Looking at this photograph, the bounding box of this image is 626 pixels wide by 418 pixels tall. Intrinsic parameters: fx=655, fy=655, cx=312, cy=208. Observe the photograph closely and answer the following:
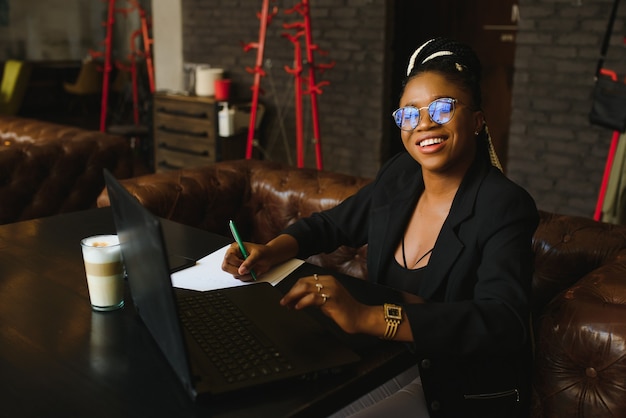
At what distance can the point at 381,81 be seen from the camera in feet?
15.4

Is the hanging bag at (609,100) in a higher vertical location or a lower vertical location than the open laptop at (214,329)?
higher

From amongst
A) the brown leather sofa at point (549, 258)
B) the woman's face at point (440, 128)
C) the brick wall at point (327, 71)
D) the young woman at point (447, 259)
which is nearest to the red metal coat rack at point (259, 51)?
the brick wall at point (327, 71)

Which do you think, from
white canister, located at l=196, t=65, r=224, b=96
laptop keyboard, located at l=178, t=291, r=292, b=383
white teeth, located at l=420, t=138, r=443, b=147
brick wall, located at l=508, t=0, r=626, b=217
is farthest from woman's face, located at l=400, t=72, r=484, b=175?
white canister, located at l=196, t=65, r=224, b=96

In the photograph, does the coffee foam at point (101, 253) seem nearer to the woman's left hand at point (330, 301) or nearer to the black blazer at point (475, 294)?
the woman's left hand at point (330, 301)

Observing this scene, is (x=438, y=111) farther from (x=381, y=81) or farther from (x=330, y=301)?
(x=381, y=81)

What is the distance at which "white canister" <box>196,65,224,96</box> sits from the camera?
17.2ft

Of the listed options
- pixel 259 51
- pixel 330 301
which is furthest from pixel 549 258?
pixel 259 51

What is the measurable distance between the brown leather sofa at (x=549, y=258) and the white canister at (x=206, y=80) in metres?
2.61

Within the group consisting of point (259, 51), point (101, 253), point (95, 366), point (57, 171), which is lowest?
point (57, 171)

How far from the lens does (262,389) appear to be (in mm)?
1032

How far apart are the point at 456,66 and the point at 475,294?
0.53m

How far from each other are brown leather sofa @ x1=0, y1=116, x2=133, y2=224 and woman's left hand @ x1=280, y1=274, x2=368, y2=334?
2.39 m

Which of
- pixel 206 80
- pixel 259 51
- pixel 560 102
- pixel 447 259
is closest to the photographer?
pixel 447 259

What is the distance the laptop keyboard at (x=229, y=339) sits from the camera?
3.49 feet
